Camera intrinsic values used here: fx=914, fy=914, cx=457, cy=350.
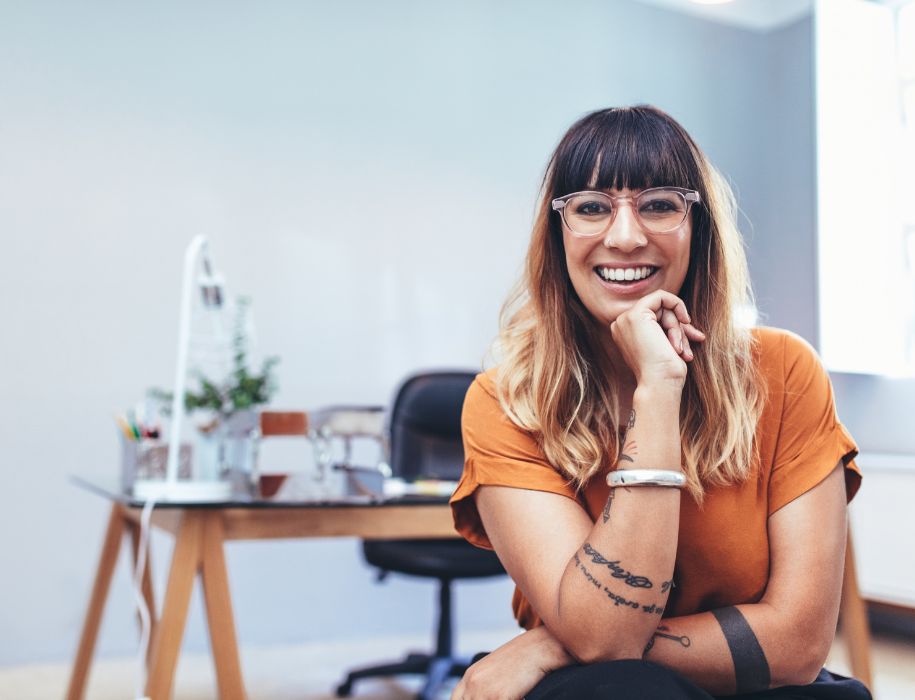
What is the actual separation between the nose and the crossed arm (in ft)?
1.02

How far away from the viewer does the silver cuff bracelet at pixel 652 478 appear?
1020mm

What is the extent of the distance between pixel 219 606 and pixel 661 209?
1220 millimetres

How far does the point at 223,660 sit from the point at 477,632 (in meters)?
2.12

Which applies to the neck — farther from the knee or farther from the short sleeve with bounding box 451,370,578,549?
the knee

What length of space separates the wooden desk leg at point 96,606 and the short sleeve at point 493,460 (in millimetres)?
Answer: 1543

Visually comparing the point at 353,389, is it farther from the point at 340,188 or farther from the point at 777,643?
the point at 777,643

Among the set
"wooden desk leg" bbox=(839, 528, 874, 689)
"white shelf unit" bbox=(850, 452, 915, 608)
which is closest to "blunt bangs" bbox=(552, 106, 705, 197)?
"wooden desk leg" bbox=(839, 528, 874, 689)

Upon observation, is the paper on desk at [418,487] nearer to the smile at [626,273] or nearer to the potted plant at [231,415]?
the potted plant at [231,415]

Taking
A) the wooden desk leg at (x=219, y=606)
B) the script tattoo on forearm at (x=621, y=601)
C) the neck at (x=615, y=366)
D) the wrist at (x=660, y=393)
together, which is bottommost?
the wooden desk leg at (x=219, y=606)

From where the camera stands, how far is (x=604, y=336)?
1.28 m

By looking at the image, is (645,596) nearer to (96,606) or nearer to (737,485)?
(737,485)

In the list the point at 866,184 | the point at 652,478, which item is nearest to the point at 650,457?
the point at 652,478

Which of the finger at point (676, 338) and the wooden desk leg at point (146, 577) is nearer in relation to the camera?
the finger at point (676, 338)

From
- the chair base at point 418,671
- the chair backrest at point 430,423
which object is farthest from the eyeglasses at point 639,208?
the chair base at point 418,671
